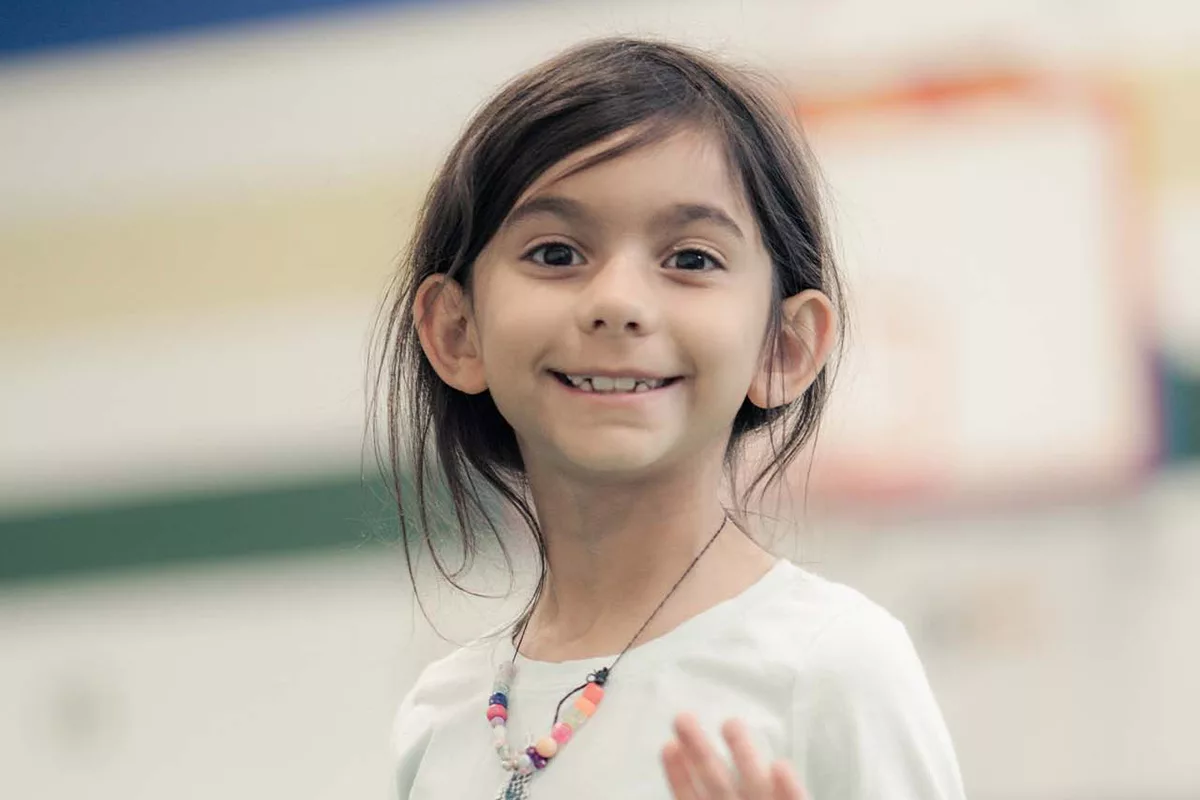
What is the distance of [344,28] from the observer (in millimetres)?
2701

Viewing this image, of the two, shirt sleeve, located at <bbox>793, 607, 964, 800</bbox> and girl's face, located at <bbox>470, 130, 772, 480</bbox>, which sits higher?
girl's face, located at <bbox>470, 130, 772, 480</bbox>

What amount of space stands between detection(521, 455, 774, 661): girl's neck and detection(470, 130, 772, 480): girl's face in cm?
4

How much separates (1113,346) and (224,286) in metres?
1.39

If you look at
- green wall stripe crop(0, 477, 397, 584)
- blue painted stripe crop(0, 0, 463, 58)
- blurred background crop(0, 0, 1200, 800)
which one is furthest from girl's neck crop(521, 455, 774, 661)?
blue painted stripe crop(0, 0, 463, 58)

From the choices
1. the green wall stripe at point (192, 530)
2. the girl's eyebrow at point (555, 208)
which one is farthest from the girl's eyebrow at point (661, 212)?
the green wall stripe at point (192, 530)

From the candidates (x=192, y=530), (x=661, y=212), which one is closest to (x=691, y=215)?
(x=661, y=212)

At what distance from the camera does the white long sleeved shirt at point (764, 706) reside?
3.00ft

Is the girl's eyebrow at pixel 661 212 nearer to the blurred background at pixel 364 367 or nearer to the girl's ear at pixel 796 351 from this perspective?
the girl's ear at pixel 796 351

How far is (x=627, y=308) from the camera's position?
3.11ft

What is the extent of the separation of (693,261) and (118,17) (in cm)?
208

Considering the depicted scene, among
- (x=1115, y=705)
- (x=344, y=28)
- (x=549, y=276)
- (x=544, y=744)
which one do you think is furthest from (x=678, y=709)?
(x=344, y=28)

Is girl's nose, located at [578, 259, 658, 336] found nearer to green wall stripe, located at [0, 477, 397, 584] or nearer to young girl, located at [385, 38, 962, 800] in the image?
young girl, located at [385, 38, 962, 800]

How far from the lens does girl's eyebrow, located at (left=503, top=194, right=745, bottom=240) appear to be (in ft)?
3.21

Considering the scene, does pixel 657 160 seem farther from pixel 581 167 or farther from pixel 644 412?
pixel 644 412
